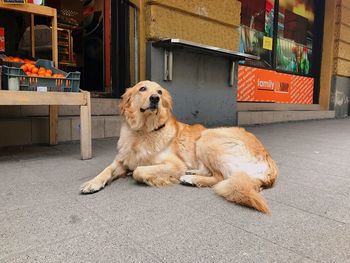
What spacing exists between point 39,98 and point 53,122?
3.22ft

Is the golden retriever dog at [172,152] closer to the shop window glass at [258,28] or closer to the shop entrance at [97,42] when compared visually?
the shop entrance at [97,42]

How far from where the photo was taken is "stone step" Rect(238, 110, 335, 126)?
6.74 meters

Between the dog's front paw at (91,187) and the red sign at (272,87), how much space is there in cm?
546

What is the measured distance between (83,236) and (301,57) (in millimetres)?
9769

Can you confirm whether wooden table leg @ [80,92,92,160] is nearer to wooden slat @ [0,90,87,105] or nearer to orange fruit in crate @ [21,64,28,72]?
wooden slat @ [0,90,87,105]

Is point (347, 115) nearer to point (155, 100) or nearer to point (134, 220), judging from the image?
point (155, 100)

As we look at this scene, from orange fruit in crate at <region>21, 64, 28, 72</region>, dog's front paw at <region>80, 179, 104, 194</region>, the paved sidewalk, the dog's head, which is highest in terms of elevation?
orange fruit in crate at <region>21, 64, 28, 72</region>

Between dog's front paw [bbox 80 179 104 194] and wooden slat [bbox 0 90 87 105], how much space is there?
1.14 metres

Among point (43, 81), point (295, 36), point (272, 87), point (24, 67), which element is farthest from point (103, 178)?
point (295, 36)

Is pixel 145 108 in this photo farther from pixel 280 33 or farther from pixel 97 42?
pixel 280 33

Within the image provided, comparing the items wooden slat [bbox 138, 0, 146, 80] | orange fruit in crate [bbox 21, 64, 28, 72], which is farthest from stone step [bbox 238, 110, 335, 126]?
orange fruit in crate [bbox 21, 64, 28, 72]

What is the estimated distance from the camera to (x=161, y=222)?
1717 millimetres

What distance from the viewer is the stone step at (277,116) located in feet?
22.1

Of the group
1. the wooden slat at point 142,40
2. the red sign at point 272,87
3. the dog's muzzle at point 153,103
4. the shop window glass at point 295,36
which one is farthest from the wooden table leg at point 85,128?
the shop window glass at point 295,36
